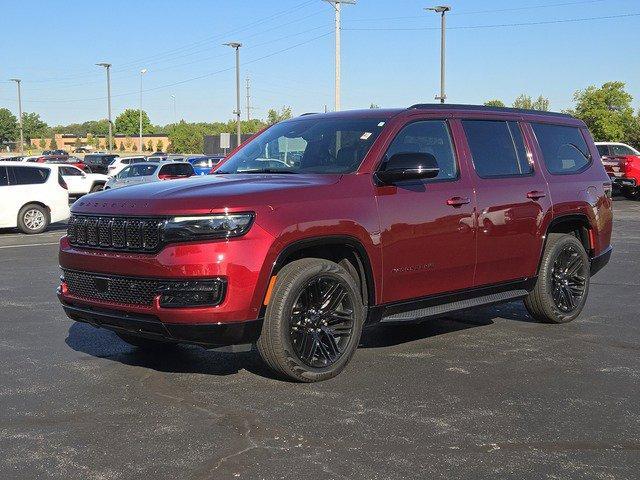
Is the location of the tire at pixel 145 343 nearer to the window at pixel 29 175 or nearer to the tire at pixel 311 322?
the tire at pixel 311 322

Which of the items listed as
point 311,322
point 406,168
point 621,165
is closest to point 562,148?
point 406,168

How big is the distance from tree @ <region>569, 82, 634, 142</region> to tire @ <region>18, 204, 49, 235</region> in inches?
1772

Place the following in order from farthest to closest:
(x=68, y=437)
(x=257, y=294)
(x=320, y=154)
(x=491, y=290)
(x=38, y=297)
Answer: (x=38, y=297) → (x=491, y=290) → (x=320, y=154) → (x=257, y=294) → (x=68, y=437)

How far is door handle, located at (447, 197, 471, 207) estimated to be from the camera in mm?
6227

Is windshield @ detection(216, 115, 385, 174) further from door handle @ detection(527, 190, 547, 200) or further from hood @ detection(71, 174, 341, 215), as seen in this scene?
door handle @ detection(527, 190, 547, 200)

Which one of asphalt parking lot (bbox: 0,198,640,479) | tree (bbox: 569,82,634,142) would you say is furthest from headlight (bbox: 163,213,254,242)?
tree (bbox: 569,82,634,142)

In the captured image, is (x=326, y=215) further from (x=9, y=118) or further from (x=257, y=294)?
(x=9, y=118)

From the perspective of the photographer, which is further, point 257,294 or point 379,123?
point 379,123

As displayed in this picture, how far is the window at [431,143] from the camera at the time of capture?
621cm

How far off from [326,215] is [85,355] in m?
2.33

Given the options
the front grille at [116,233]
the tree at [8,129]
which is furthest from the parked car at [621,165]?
the tree at [8,129]

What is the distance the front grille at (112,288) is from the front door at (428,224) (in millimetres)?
1657

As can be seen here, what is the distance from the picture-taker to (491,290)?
22.0 ft

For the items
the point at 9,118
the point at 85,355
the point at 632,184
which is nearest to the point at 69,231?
the point at 85,355
